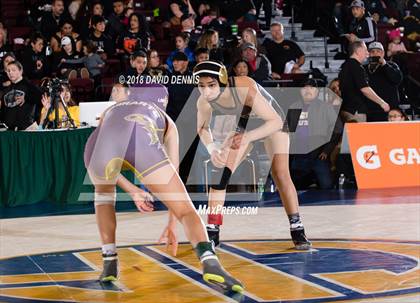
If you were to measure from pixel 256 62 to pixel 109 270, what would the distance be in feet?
23.8

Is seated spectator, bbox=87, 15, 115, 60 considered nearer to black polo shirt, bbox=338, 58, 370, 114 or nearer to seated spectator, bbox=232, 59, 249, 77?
seated spectator, bbox=232, 59, 249, 77

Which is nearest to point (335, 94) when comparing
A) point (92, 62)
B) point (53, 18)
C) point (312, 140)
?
point (312, 140)

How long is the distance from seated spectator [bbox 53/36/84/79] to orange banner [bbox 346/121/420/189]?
161 inches

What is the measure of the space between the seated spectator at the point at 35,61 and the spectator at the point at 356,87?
14.4 feet

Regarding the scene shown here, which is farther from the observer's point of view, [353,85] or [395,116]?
[353,85]

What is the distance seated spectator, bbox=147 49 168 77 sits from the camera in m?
12.7

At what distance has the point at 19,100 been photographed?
477 inches

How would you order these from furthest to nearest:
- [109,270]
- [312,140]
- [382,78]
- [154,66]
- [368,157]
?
[382,78]
[154,66]
[312,140]
[368,157]
[109,270]

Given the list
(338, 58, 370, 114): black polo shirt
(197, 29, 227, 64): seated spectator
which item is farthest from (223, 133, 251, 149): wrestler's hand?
(197, 29, 227, 64): seated spectator

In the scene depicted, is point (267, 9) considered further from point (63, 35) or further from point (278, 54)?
point (63, 35)

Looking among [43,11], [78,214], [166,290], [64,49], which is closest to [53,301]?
[166,290]

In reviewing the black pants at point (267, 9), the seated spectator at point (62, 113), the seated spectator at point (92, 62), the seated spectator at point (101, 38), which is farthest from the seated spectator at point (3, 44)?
the black pants at point (267, 9)

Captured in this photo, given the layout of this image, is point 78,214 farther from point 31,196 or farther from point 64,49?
point 64,49

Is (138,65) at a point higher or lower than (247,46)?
lower
